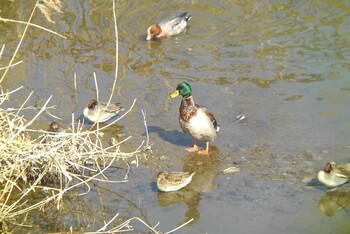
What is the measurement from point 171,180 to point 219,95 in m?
2.83

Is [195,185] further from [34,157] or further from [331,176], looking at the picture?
[34,157]

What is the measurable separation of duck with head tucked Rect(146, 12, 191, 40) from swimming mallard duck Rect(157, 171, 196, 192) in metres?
5.14

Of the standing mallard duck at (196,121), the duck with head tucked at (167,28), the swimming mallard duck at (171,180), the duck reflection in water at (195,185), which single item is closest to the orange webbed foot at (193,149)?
the standing mallard duck at (196,121)

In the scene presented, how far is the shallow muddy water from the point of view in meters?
7.82

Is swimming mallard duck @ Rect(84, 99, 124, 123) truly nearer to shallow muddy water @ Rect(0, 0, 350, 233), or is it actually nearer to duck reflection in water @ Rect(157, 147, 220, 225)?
shallow muddy water @ Rect(0, 0, 350, 233)

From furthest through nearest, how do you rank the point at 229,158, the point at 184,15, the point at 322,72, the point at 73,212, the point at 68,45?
the point at 184,15
the point at 68,45
the point at 322,72
the point at 229,158
the point at 73,212

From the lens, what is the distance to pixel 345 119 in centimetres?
958

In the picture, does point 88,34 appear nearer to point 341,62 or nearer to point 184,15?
point 184,15

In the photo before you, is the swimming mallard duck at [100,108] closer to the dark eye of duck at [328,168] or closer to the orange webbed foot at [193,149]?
the orange webbed foot at [193,149]

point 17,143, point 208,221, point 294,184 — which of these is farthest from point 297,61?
point 17,143

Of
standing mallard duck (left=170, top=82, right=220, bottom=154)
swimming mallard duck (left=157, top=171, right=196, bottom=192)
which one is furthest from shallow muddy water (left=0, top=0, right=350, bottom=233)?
standing mallard duck (left=170, top=82, right=220, bottom=154)

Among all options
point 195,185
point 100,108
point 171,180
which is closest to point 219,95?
point 100,108

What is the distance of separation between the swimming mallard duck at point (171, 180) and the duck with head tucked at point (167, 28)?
514 cm

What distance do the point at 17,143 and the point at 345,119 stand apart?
4327 millimetres
